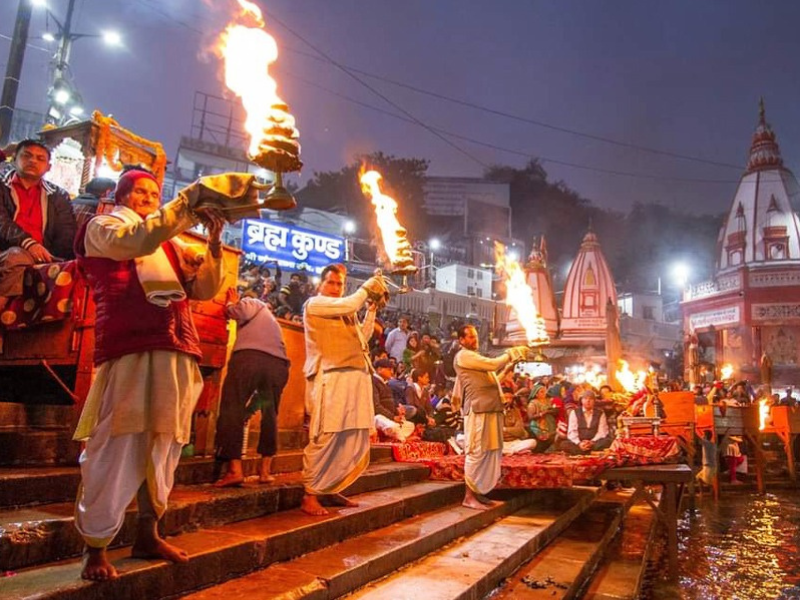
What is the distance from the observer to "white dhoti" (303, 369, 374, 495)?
14.9 feet

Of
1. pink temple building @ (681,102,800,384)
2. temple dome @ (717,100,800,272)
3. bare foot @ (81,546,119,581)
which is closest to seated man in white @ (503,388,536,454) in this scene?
bare foot @ (81,546,119,581)

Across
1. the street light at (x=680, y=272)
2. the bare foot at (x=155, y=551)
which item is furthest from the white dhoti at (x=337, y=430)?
the street light at (x=680, y=272)

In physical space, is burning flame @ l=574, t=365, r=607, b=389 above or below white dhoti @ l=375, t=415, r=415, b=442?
above

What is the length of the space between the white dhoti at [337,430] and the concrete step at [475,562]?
93 centimetres

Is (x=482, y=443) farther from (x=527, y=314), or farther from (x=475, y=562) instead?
(x=527, y=314)

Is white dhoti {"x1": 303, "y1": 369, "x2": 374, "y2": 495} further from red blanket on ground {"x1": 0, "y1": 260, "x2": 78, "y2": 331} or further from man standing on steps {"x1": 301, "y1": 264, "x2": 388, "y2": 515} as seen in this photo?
red blanket on ground {"x1": 0, "y1": 260, "x2": 78, "y2": 331}

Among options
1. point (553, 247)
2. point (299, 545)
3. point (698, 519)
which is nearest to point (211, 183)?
point (299, 545)

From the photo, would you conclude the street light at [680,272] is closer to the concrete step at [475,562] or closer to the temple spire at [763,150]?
the temple spire at [763,150]

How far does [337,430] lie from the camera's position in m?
4.63

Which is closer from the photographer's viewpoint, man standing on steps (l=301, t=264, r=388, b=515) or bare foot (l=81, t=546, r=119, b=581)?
bare foot (l=81, t=546, r=119, b=581)

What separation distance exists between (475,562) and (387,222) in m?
3.10

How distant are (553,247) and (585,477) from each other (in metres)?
53.8

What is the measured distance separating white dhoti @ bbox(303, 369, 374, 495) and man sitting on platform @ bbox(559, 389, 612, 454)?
742 centimetres

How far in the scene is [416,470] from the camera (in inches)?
269
